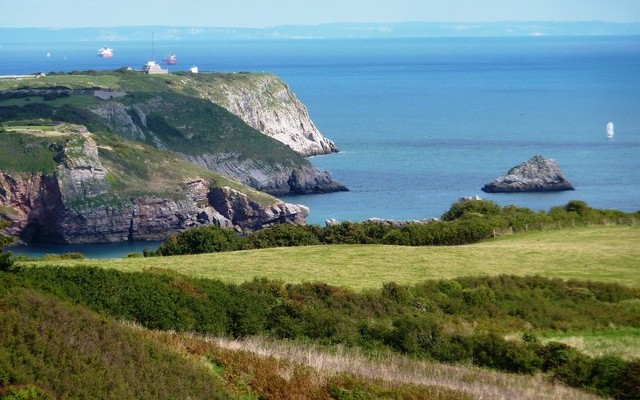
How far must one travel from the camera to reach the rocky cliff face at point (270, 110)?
138m

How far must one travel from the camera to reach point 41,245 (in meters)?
85.7

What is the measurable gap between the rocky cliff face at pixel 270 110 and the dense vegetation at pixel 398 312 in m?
→ 112

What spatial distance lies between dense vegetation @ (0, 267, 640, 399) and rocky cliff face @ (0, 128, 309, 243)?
213 ft

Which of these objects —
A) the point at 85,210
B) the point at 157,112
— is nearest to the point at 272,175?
the point at 157,112

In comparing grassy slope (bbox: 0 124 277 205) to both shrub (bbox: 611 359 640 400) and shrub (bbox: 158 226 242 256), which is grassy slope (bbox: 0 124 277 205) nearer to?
shrub (bbox: 158 226 242 256)

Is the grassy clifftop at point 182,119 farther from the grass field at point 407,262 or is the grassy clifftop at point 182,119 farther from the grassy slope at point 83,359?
the grassy slope at point 83,359

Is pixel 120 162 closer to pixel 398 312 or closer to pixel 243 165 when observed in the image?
pixel 243 165

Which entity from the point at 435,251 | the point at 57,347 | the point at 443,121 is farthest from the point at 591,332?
the point at 443,121

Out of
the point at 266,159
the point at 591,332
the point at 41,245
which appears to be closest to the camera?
the point at 591,332

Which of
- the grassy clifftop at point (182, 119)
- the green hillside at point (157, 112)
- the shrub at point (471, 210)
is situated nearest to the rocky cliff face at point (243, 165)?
the grassy clifftop at point (182, 119)

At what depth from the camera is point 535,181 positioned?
338 ft

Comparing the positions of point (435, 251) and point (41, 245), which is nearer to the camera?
point (435, 251)

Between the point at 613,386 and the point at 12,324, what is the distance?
9.66 m

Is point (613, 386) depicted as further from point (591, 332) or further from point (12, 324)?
point (12, 324)
